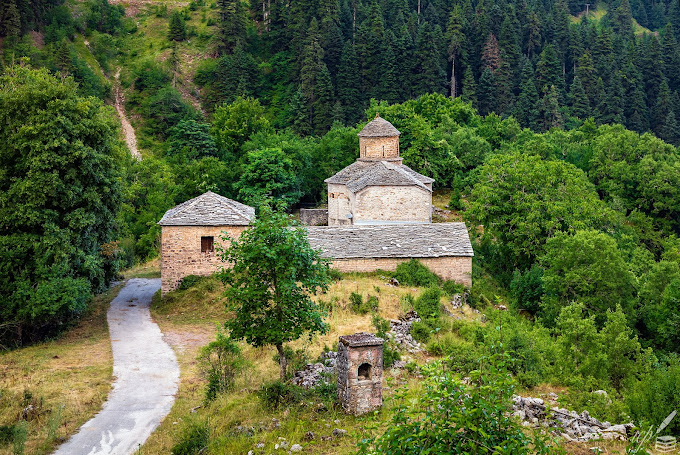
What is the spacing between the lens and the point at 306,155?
47.7m

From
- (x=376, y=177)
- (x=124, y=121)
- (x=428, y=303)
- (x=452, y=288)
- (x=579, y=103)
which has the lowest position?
(x=428, y=303)

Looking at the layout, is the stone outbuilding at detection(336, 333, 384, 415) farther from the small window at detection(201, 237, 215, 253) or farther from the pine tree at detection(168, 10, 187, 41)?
the pine tree at detection(168, 10, 187, 41)

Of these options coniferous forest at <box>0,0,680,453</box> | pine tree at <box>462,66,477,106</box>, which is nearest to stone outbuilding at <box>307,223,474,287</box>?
coniferous forest at <box>0,0,680,453</box>

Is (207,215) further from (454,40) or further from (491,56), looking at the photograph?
(491,56)

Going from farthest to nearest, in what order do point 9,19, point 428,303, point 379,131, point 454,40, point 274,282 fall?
point 454,40
point 9,19
point 379,131
point 428,303
point 274,282

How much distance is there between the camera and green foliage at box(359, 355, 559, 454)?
7734 mm

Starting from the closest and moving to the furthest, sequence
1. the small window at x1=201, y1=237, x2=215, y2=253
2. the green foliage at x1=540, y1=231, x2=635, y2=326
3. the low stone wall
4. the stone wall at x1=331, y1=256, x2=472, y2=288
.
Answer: the small window at x1=201, y1=237, x2=215, y2=253, the stone wall at x1=331, y1=256, x2=472, y2=288, the green foliage at x1=540, y1=231, x2=635, y2=326, the low stone wall

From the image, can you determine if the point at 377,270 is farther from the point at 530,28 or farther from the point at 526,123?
the point at 530,28

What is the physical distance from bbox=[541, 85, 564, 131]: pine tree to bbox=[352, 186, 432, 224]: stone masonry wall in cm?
4145

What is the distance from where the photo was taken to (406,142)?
47.0 m

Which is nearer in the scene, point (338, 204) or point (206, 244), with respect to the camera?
point (206, 244)

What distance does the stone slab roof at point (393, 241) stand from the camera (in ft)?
91.0

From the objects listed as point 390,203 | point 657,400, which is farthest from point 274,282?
point 390,203

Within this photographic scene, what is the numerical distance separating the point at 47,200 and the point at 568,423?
16711 millimetres
